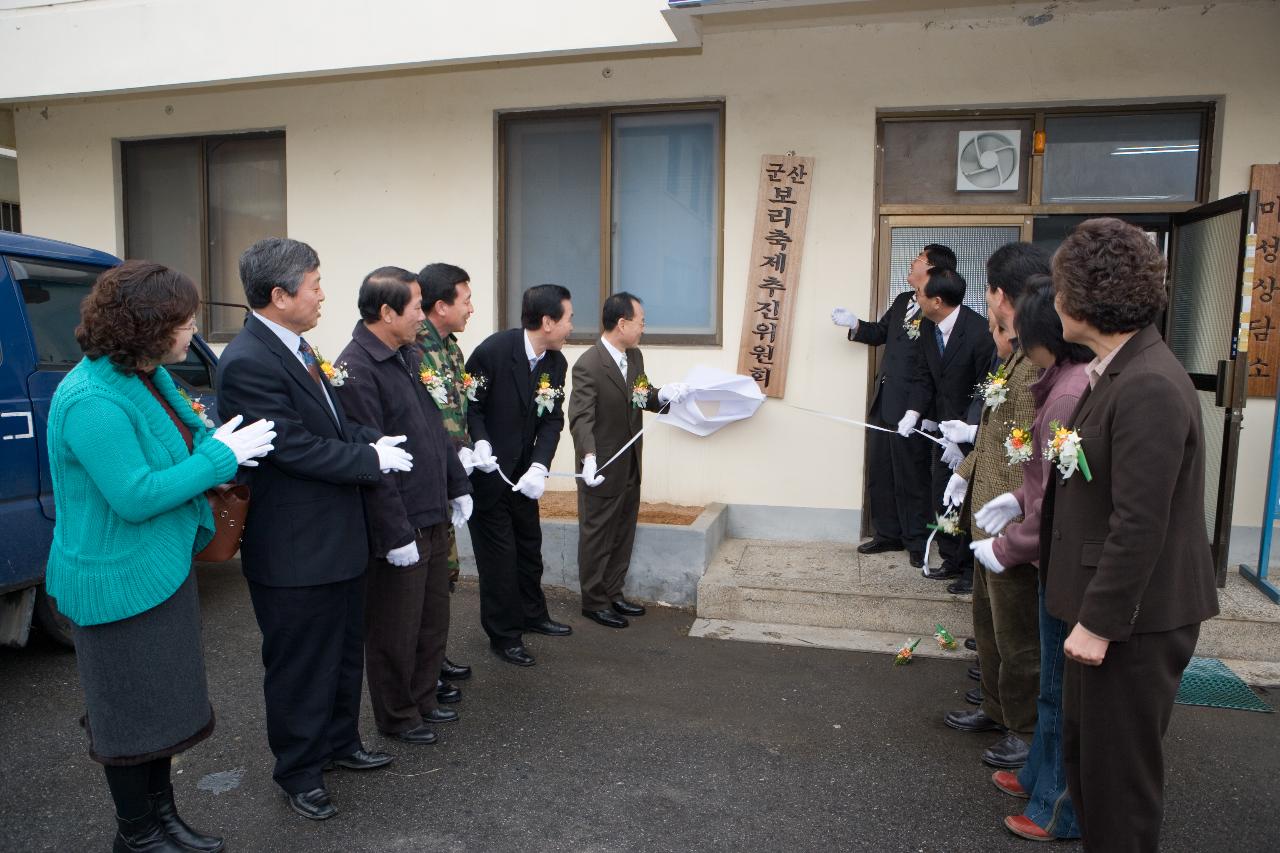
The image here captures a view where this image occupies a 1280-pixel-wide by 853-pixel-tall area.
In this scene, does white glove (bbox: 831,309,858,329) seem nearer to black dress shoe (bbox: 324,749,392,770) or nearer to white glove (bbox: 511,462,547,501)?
white glove (bbox: 511,462,547,501)

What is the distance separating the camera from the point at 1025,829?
3131mm

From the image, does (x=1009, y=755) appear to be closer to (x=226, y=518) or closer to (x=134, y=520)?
(x=226, y=518)

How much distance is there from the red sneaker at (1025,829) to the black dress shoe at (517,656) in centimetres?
238

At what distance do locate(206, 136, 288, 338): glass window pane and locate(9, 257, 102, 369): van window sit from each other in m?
2.98

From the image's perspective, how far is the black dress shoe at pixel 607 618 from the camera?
5289mm

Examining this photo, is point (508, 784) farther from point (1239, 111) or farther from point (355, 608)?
point (1239, 111)

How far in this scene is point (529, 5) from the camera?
6180 millimetres

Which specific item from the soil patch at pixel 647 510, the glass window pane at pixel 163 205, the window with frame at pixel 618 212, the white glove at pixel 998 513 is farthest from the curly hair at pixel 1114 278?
the glass window pane at pixel 163 205

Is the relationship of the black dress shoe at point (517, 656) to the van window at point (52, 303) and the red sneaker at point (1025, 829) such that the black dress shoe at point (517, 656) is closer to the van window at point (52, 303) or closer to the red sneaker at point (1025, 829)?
the red sneaker at point (1025, 829)

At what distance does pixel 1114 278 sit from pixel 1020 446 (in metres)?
0.94

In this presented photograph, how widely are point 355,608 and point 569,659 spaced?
1634 millimetres

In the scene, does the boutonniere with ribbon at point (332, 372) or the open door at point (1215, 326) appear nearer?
the boutonniere with ribbon at point (332, 372)

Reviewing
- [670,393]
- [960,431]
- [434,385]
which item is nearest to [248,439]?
[434,385]

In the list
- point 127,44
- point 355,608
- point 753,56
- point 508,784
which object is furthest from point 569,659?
point 127,44
